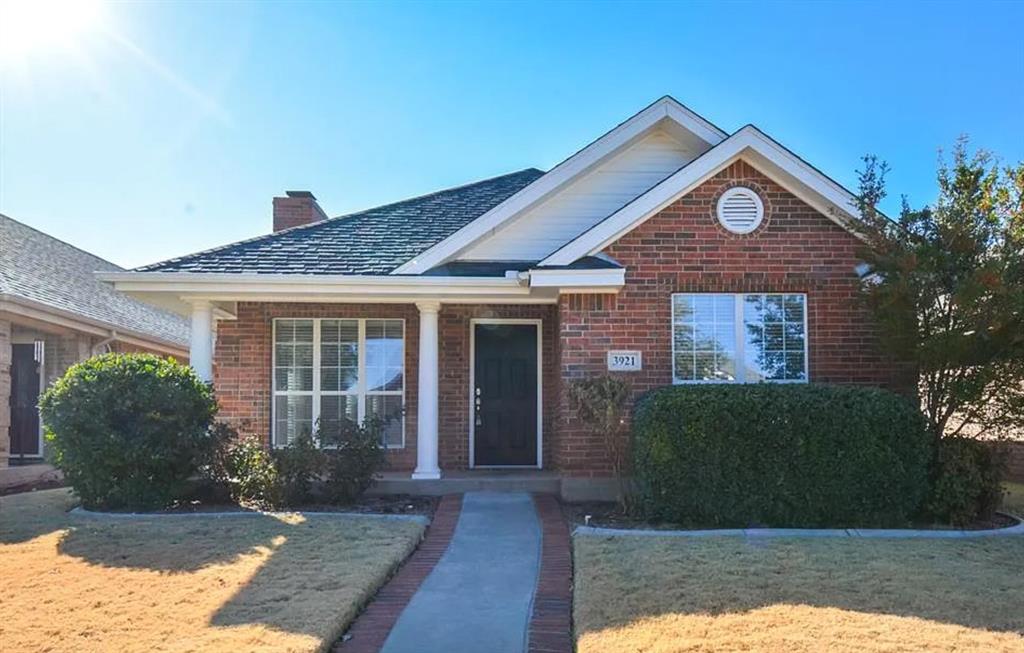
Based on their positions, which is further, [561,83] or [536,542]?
[561,83]

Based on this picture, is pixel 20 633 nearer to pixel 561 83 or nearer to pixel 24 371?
pixel 561 83

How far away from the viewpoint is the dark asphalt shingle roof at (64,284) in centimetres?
1384

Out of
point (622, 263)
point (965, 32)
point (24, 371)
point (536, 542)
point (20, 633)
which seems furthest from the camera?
point (24, 371)

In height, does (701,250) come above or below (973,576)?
above

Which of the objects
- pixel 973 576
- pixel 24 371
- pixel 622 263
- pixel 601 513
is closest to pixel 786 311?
pixel 622 263

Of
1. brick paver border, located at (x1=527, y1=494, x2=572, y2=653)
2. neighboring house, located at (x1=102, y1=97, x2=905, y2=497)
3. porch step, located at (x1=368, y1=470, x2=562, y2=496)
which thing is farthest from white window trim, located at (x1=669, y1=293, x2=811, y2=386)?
brick paver border, located at (x1=527, y1=494, x2=572, y2=653)

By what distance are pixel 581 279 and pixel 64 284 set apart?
474 inches

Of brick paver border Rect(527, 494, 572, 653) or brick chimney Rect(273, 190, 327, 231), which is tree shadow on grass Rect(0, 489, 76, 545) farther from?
brick chimney Rect(273, 190, 327, 231)

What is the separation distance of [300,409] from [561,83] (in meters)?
6.09

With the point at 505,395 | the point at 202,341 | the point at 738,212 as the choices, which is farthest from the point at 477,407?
the point at 738,212

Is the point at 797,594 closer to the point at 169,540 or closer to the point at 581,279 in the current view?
the point at 581,279

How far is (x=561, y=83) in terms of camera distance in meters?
11.4

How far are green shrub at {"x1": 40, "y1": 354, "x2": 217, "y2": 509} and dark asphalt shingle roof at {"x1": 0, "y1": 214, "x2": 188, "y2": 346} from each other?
16.0 ft

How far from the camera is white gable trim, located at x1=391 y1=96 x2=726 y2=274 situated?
34.5 ft
